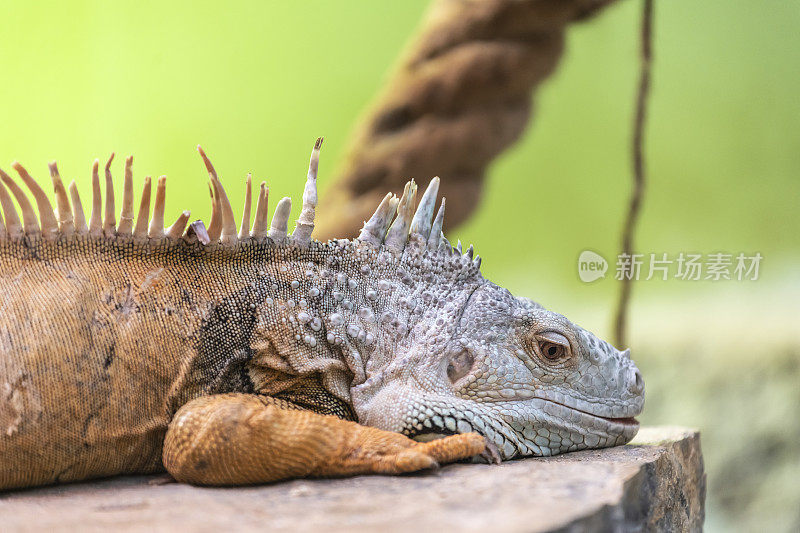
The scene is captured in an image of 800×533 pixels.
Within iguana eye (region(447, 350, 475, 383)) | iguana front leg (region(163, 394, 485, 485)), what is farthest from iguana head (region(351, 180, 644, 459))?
iguana front leg (region(163, 394, 485, 485))

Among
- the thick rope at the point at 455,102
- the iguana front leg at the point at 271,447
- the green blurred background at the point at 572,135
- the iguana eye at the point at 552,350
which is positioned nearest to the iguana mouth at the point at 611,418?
the iguana eye at the point at 552,350

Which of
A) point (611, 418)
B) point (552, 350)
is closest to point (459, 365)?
point (552, 350)

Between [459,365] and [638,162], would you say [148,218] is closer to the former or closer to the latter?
[459,365]

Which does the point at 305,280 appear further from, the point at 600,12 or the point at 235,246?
the point at 600,12

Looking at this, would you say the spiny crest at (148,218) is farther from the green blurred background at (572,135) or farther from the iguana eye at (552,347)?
the green blurred background at (572,135)

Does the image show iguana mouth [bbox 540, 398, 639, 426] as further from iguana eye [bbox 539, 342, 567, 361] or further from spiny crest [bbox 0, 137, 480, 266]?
spiny crest [bbox 0, 137, 480, 266]

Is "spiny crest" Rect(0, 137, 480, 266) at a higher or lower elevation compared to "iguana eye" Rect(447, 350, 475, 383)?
higher

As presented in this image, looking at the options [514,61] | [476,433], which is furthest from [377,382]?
[514,61]
